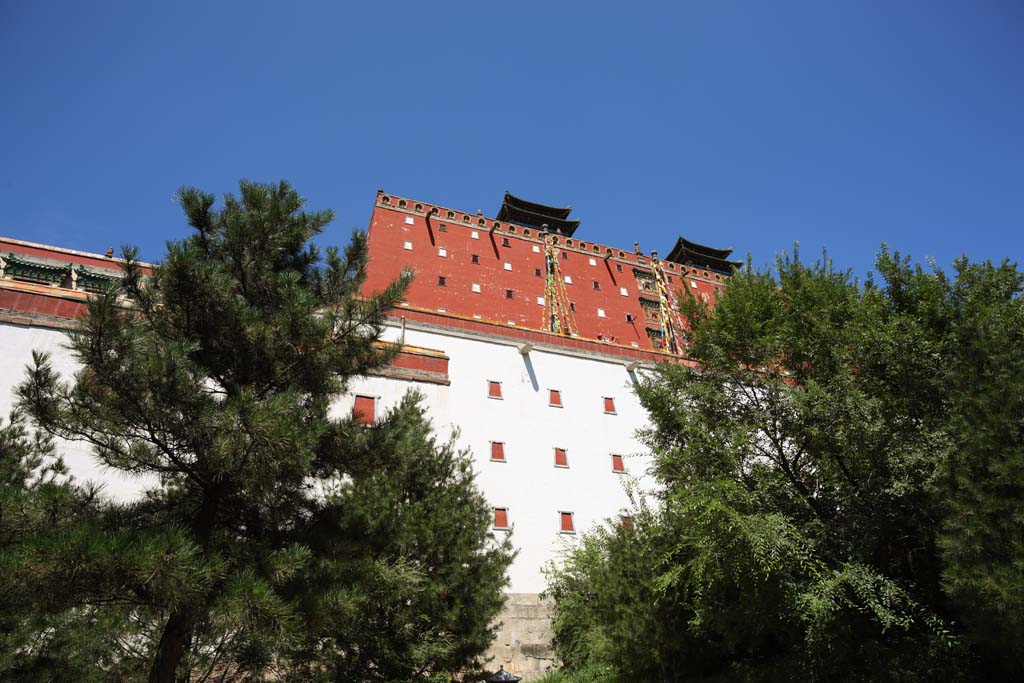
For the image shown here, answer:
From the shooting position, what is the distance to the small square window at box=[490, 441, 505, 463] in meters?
21.8

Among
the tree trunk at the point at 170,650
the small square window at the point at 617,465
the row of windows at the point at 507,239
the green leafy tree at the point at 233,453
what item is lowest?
the tree trunk at the point at 170,650

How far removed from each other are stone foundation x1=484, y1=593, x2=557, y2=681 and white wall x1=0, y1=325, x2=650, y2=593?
Result: 565 millimetres

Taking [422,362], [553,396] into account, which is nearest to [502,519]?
[553,396]

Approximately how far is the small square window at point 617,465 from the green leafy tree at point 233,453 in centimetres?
1421

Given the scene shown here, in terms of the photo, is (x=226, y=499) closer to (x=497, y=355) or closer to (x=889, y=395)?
(x=889, y=395)

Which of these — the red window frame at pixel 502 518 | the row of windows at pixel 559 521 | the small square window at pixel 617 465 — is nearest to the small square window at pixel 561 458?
the row of windows at pixel 559 521

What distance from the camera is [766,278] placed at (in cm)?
1741

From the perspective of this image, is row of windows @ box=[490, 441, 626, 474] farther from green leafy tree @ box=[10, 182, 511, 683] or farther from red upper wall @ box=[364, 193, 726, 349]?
red upper wall @ box=[364, 193, 726, 349]

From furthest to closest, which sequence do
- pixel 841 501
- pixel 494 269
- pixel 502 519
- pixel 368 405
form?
1. pixel 494 269
2. pixel 368 405
3. pixel 502 519
4. pixel 841 501

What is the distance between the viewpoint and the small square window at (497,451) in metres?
21.8

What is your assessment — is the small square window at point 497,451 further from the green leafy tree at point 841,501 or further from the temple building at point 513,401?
the green leafy tree at point 841,501

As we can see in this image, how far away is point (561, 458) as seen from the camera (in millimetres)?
22828

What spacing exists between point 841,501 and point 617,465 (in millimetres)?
12525

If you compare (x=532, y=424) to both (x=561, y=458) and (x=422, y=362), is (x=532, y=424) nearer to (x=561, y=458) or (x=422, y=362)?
(x=561, y=458)
